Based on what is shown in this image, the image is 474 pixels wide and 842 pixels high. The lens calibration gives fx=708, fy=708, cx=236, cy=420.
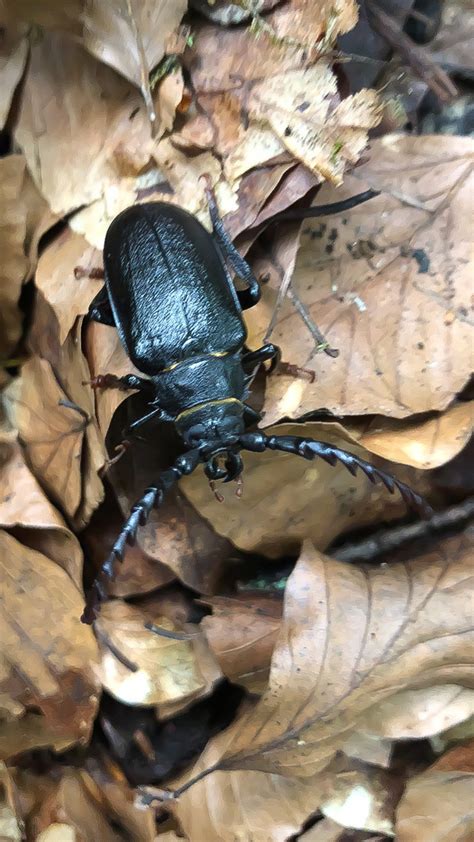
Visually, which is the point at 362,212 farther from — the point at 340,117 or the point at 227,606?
the point at 227,606

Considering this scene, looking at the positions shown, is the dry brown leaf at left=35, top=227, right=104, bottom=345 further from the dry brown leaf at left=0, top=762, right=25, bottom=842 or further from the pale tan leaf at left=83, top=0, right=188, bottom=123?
the dry brown leaf at left=0, top=762, right=25, bottom=842

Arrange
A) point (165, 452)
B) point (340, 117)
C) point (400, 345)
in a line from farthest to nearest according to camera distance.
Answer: point (165, 452)
point (400, 345)
point (340, 117)

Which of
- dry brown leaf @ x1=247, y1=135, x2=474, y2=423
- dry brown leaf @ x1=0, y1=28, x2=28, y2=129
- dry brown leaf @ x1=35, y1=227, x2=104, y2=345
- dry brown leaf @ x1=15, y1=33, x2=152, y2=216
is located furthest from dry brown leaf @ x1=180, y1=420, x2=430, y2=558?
dry brown leaf @ x1=0, y1=28, x2=28, y2=129

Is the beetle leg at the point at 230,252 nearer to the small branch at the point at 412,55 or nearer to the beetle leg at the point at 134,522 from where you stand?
the beetle leg at the point at 134,522

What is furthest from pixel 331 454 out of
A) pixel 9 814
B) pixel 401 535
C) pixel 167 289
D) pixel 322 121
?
pixel 9 814

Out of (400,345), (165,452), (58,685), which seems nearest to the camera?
(400,345)

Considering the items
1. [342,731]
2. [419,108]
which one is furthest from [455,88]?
[342,731]
